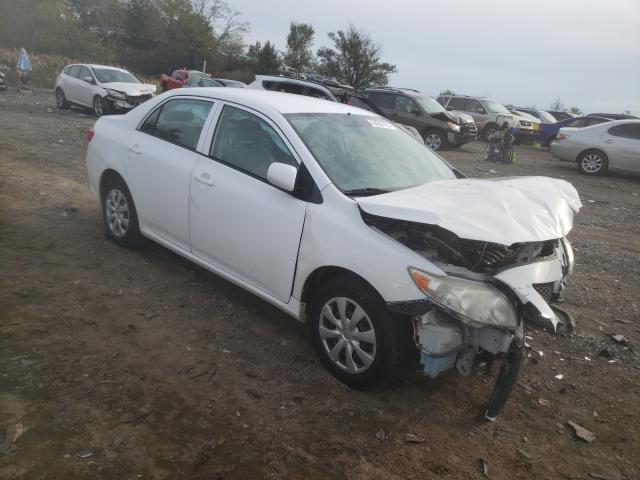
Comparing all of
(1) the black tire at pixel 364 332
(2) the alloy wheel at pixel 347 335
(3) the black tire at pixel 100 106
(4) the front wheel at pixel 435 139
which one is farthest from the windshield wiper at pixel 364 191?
(3) the black tire at pixel 100 106

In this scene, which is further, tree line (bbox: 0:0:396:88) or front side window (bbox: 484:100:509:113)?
tree line (bbox: 0:0:396:88)

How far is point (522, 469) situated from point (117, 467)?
6.90ft

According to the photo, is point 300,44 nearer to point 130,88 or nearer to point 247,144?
point 130,88

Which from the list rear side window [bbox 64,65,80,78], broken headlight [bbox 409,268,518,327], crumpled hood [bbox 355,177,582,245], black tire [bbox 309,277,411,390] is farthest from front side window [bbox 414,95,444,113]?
broken headlight [bbox 409,268,518,327]

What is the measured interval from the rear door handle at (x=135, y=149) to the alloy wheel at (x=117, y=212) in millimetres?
462

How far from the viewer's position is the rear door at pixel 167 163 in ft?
13.3

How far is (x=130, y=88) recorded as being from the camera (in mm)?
14891

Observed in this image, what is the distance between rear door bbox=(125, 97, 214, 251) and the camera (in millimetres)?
4047

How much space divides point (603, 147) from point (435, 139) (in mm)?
4796

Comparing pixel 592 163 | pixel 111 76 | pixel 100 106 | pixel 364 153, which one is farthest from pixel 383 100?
pixel 364 153

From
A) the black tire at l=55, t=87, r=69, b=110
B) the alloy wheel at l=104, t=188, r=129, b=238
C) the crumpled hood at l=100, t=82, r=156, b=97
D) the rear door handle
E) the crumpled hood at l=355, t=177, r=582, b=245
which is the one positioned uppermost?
the crumpled hood at l=355, t=177, r=582, b=245

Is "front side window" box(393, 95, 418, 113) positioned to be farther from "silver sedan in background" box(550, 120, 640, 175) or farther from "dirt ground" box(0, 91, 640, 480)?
"dirt ground" box(0, 91, 640, 480)

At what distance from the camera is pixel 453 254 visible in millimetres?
2900

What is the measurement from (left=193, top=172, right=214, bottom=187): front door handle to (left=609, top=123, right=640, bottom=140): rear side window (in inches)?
515
